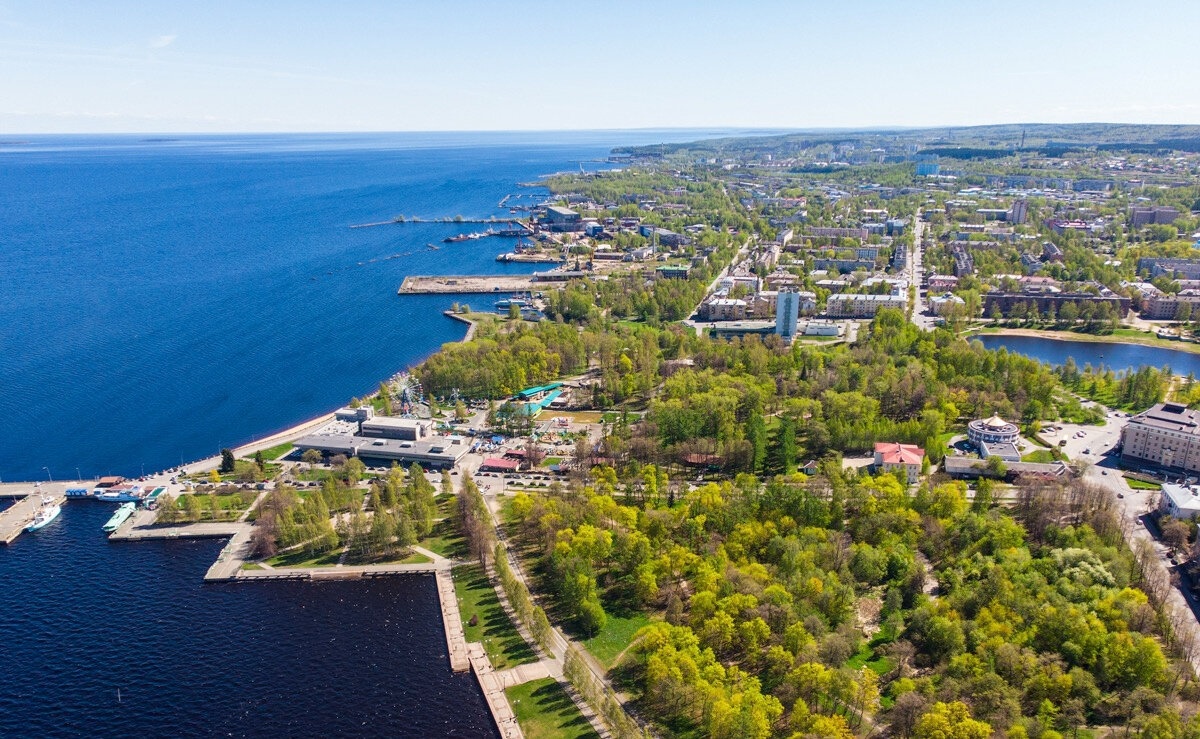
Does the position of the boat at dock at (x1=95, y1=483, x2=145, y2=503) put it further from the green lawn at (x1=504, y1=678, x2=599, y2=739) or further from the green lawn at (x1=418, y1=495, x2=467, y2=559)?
the green lawn at (x1=504, y1=678, x2=599, y2=739)

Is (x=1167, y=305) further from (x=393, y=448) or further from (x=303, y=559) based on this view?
(x=303, y=559)

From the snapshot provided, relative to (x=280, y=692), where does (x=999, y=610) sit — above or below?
above

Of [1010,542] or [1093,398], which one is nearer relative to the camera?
[1010,542]

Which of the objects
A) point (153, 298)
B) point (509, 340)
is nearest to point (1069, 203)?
point (509, 340)

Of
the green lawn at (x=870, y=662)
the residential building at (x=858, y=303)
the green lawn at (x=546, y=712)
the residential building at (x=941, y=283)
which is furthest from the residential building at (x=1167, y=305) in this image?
the green lawn at (x=546, y=712)

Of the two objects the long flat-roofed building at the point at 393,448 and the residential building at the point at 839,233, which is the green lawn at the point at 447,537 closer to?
Result: the long flat-roofed building at the point at 393,448

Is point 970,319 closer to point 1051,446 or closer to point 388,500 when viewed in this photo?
point 1051,446
